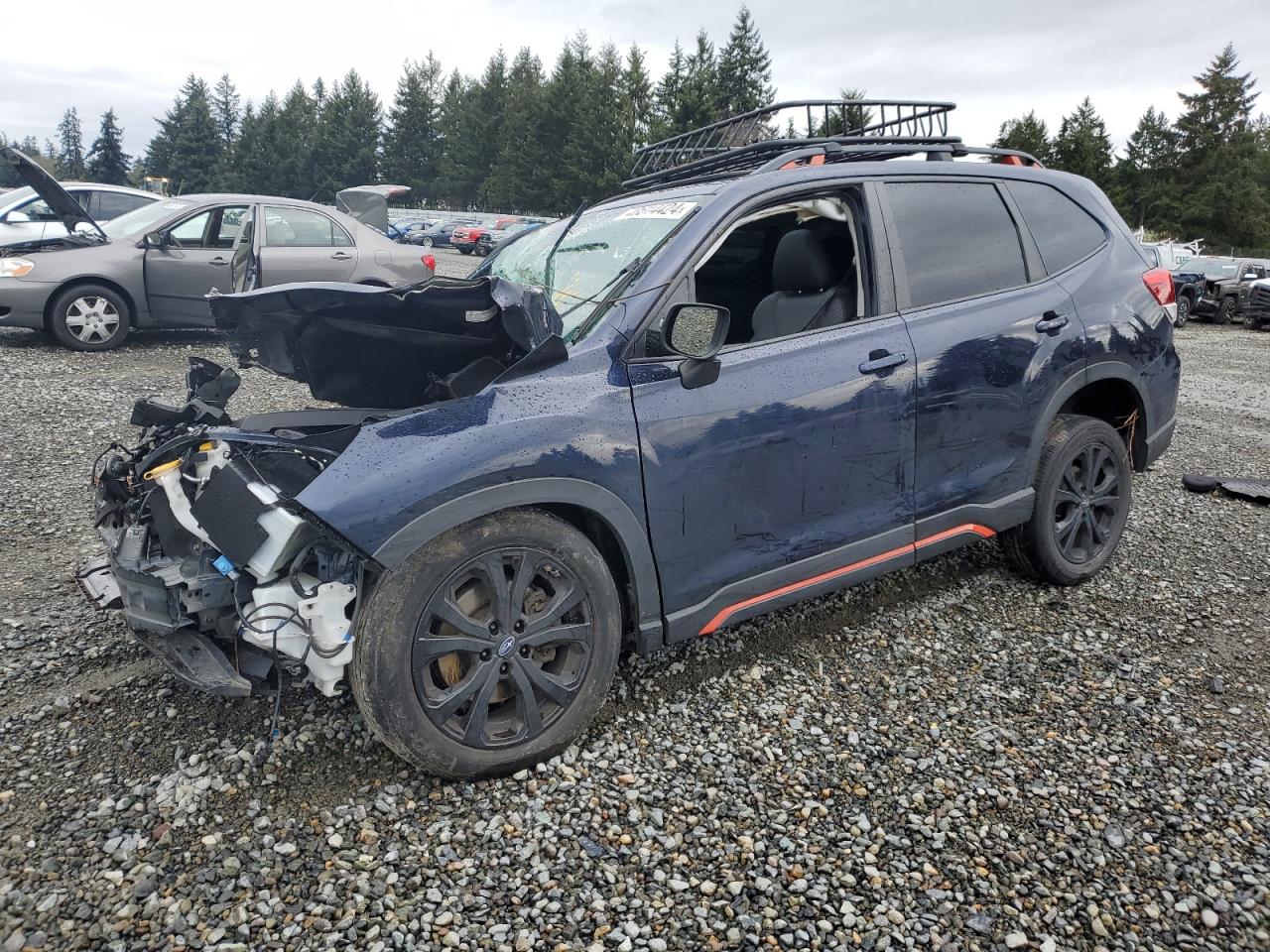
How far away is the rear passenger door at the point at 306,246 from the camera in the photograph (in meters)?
9.33

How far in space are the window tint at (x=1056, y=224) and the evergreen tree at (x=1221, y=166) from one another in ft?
202

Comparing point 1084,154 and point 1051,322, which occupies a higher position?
point 1084,154

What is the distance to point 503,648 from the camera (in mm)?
2594

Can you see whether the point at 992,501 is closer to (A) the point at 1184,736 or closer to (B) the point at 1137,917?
(A) the point at 1184,736

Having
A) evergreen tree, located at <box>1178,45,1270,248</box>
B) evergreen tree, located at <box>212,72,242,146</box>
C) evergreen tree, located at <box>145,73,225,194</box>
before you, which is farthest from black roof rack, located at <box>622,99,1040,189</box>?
evergreen tree, located at <box>212,72,242,146</box>

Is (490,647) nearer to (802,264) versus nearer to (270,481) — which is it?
(270,481)

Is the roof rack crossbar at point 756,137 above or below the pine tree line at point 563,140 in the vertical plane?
below

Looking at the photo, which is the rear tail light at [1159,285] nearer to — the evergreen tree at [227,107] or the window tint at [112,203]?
the window tint at [112,203]

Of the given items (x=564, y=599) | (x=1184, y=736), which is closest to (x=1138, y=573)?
(x=1184, y=736)

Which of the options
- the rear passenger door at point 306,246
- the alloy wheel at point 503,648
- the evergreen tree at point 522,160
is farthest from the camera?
the evergreen tree at point 522,160

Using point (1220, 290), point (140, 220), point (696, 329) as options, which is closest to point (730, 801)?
point (696, 329)

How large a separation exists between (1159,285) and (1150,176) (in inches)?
2574

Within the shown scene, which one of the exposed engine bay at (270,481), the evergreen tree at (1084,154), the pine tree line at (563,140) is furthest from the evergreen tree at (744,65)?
the exposed engine bay at (270,481)

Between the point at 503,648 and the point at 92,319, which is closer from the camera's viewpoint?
the point at 503,648
